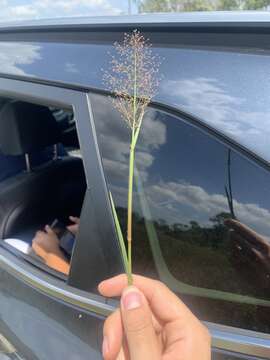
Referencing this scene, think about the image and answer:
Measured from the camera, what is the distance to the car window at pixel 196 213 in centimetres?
114

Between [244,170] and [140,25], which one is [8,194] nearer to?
[140,25]

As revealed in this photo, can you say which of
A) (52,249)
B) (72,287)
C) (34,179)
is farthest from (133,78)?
(34,179)

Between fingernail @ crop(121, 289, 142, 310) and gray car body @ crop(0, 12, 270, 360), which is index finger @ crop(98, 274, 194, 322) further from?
gray car body @ crop(0, 12, 270, 360)

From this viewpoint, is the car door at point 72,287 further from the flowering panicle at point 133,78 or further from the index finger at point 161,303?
the index finger at point 161,303

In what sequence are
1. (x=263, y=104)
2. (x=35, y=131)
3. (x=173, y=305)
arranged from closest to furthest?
(x=173, y=305) < (x=263, y=104) < (x=35, y=131)

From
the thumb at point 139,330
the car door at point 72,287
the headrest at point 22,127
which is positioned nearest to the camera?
the thumb at point 139,330

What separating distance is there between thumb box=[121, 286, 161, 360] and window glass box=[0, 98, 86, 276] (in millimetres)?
1124

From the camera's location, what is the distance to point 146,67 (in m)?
1.20

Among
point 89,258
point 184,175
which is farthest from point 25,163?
point 184,175

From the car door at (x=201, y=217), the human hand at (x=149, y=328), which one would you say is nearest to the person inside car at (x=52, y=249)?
the car door at (x=201, y=217)

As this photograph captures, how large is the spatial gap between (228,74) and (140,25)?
0.36 meters

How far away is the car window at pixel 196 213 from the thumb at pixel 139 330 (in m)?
0.35

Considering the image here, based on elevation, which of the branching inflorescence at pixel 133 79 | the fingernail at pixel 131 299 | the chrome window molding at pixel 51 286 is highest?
the branching inflorescence at pixel 133 79

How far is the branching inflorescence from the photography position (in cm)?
111
